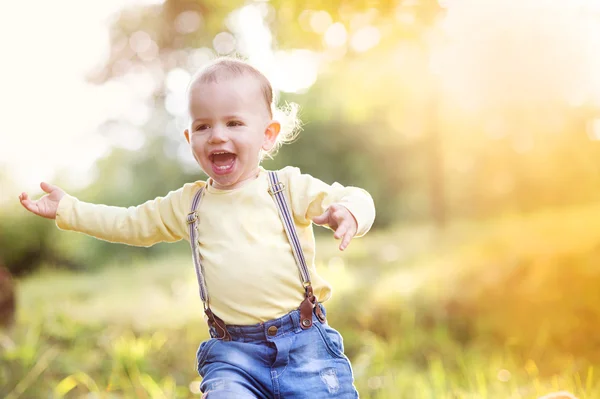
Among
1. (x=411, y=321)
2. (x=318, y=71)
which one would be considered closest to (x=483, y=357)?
(x=411, y=321)

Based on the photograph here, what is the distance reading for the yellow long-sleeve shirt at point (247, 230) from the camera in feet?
5.01

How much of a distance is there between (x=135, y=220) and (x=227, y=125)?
36 cm

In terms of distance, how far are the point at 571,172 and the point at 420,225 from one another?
1.23m

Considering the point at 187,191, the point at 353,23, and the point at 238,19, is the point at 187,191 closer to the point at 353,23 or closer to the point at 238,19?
the point at 353,23

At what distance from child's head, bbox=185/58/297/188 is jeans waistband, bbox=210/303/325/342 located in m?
0.34

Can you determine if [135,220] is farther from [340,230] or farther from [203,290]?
[340,230]

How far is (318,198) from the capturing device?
1563 mm

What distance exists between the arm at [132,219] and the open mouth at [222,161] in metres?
0.16

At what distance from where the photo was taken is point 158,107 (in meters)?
5.67

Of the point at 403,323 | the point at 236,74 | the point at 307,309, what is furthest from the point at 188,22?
the point at 307,309

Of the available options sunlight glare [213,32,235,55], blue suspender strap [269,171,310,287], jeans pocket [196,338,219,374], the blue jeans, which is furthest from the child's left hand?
sunlight glare [213,32,235,55]

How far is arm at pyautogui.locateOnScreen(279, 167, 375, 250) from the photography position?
1.41m

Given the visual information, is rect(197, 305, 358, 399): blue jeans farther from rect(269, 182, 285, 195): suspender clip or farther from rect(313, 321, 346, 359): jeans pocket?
rect(269, 182, 285, 195): suspender clip

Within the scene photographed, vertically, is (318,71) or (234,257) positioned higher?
(318,71)
